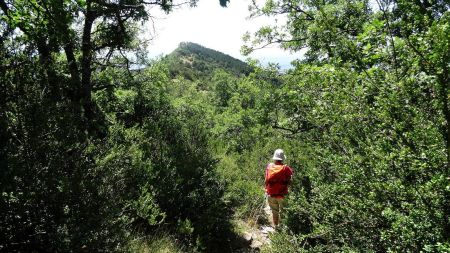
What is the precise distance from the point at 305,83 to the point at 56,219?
3.64 metres

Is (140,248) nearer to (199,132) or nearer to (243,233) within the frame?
(243,233)

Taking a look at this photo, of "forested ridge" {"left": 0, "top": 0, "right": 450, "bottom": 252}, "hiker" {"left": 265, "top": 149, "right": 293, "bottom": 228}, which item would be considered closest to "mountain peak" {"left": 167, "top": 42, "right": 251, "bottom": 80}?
"forested ridge" {"left": 0, "top": 0, "right": 450, "bottom": 252}

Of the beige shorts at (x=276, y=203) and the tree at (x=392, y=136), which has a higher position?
the tree at (x=392, y=136)

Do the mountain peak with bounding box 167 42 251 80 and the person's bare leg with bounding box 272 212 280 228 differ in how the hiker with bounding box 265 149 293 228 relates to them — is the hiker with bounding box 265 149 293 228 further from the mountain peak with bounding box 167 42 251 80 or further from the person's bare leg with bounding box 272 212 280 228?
the mountain peak with bounding box 167 42 251 80

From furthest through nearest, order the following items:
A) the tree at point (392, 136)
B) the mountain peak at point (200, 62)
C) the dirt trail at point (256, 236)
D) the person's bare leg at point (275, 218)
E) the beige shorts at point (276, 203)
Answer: the mountain peak at point (200, 62) < the person's bare leg at point (275, 218) < the dirt trail at point (256, 236) < the beige shorts at point (276, 203) < the tree at point (392, 136)

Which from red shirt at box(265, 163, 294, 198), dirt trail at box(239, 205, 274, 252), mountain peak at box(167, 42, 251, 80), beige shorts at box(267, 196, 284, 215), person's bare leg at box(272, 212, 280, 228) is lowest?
dirt trail at box(239, 205, 274, 252)

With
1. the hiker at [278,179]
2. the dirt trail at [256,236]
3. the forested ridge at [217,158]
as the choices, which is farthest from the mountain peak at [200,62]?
the hiker at [278,179]

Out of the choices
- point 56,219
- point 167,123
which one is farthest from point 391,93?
point 167,123

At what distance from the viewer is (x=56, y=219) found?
3.76 m

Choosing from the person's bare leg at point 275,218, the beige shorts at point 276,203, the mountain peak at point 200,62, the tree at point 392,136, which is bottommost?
the person's bare leg at point 275,218

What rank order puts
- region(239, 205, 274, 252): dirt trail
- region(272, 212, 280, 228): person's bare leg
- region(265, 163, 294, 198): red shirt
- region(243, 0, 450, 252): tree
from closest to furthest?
region(243, 0, 450, 252): tree
region(265, 163, 294, 198): red shirt
region(239, 205, 274, 252): dirt trail
region(272, 212, 280, 228): person's bare leg

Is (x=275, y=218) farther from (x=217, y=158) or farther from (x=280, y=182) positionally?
(x=217, y=158)

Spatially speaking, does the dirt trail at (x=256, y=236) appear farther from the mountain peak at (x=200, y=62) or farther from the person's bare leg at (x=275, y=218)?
the mountain peak at (x=200, y=62)

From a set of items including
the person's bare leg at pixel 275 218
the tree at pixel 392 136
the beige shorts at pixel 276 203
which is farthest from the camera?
the person's bare leg at pixel 275 218
